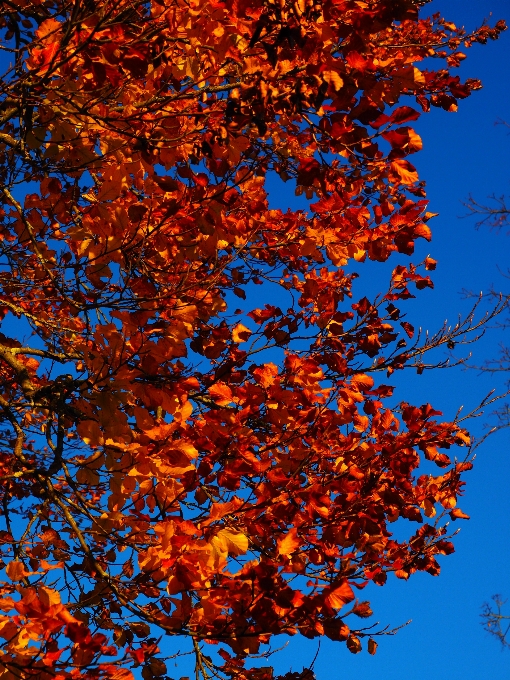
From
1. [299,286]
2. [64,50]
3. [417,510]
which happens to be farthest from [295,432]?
[64,50]

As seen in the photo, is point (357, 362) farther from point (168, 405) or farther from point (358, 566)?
point (168, 405)

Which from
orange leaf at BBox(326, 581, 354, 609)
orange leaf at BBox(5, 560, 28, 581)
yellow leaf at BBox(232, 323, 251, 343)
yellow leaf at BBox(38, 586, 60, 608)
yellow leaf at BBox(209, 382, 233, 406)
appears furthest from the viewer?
yellow leaf at BBox(232, 323, 251, 343)

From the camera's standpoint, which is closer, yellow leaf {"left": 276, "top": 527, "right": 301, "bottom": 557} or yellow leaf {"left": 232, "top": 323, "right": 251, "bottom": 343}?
yellow leaf {"left": 276, "top": 527, "right": 301, "bottom": 557}

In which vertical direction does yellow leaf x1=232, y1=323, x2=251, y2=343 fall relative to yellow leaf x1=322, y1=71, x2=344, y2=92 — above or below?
above

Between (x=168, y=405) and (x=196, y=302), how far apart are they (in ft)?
2.19

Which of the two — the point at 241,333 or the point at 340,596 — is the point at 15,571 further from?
the point at 241,333

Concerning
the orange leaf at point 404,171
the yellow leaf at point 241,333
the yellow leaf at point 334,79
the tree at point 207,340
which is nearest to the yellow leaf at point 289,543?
the tree at point 207,340

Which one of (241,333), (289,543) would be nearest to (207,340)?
(241,333)

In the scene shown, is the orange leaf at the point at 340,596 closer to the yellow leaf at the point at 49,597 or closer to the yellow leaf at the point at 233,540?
the yellow leaf at the point at 233,540

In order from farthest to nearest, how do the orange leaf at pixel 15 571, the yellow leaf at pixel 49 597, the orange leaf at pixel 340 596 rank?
the orange leaf at pixel 340 596
the orange leaf at pixel 15 571
the yellow leaf at pixel 49 597

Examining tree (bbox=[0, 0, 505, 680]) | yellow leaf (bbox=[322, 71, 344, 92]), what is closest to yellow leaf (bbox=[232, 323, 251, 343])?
tree (bbox=[0, 0, 505, 680])

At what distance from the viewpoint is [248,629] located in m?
2.92

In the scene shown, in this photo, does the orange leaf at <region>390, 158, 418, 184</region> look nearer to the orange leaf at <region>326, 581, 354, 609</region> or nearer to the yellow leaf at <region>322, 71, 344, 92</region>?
the yellow leaf at <region>322, 71, 344, 92</region>

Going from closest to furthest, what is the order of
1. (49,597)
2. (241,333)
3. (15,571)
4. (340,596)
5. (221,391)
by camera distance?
(49,597), (15,571), (340,596), (221,391), (241,333)
